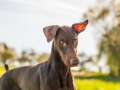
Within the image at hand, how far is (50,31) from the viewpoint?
20.0 ft

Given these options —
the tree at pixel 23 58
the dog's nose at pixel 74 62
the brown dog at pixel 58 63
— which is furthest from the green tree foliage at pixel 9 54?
the dog's nose at pixel 74 62

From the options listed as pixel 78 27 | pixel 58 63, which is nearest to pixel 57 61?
pixel 58 63

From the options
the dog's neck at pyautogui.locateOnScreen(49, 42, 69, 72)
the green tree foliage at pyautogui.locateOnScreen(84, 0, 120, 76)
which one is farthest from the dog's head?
the green tree foliage at pyautogui.locateOnScreen(84, 0, 120, 76)

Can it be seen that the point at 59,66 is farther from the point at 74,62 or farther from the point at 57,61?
the point at 74,62

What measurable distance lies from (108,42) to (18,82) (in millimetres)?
47812

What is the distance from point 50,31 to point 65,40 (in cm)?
35

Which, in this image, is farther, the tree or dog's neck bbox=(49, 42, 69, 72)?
the tree

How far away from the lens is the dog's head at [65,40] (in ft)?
18.9

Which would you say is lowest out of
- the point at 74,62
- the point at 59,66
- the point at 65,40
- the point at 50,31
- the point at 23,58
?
the point at 23,58

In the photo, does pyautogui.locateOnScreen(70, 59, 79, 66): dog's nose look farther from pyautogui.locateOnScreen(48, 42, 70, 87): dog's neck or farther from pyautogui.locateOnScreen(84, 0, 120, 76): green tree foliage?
pyautogui.locateOnScreen(84, 0, 120, 76): green tree foliage

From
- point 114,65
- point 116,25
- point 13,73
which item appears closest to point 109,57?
point 114,65

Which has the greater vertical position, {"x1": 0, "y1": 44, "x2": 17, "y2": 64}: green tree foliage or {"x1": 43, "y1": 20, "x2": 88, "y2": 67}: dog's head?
{"x1": 43, "y1": 20, "x2": 88, "y2": 67}: dog's head

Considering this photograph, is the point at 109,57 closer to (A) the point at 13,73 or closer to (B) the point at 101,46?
(B) the point at 101,46

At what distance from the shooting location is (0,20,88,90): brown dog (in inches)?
232
